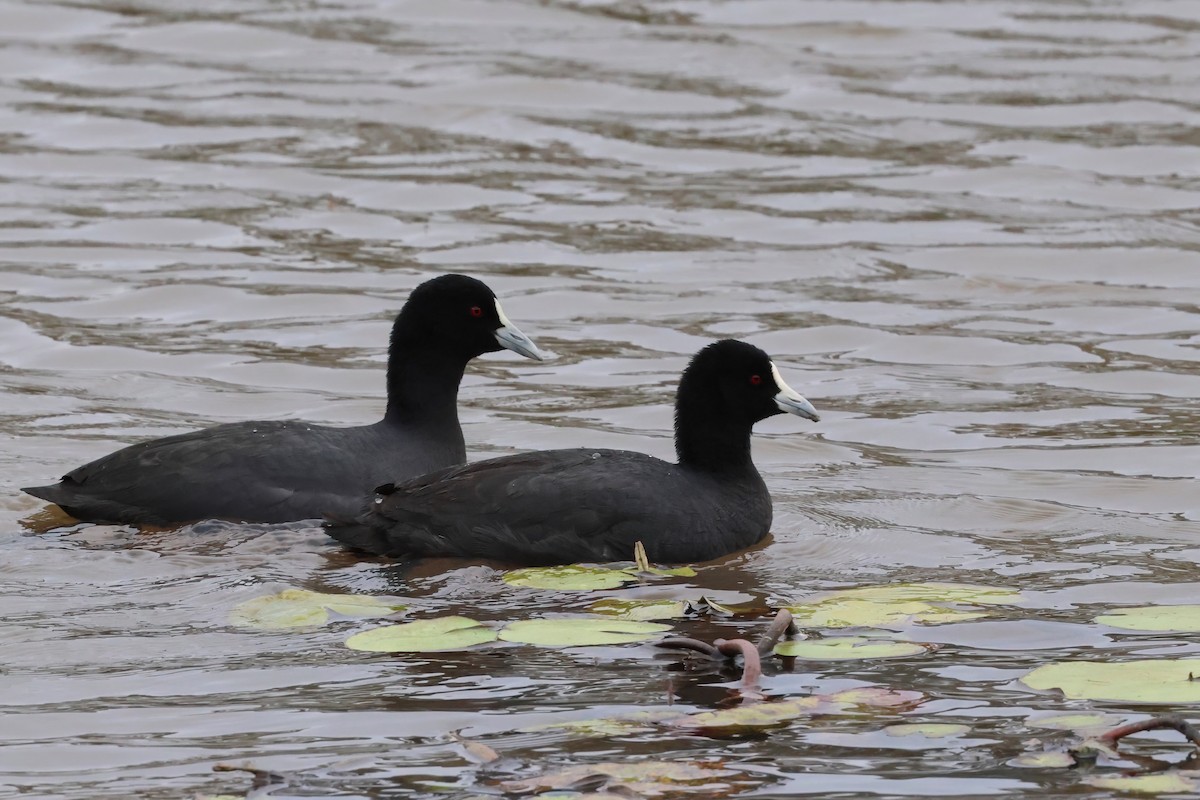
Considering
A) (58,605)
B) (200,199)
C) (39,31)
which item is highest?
(39,31)

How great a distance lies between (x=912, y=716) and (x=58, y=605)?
3.08 m

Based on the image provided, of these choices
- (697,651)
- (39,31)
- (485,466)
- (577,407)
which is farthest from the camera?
(39,31)

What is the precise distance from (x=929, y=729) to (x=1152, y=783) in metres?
0.68

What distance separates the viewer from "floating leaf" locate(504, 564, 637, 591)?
297 inches

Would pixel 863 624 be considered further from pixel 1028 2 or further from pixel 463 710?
pixel 1028 2

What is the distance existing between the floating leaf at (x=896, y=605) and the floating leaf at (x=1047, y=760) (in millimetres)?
1490

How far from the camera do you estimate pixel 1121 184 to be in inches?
586

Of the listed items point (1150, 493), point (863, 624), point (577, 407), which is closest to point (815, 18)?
point (577, 407)

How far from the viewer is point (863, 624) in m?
6.86

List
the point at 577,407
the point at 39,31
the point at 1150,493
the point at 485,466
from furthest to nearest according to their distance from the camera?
the point at 39,31 < the point at 577,407 < the point at 1150,493 < the point at 485,466

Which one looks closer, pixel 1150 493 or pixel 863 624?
pixel 863 624

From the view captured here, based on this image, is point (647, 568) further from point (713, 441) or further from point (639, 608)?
point (713, 441)

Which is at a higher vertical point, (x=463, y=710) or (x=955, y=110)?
(x=955, y=110)

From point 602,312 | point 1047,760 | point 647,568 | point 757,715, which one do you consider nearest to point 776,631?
point 757,715
